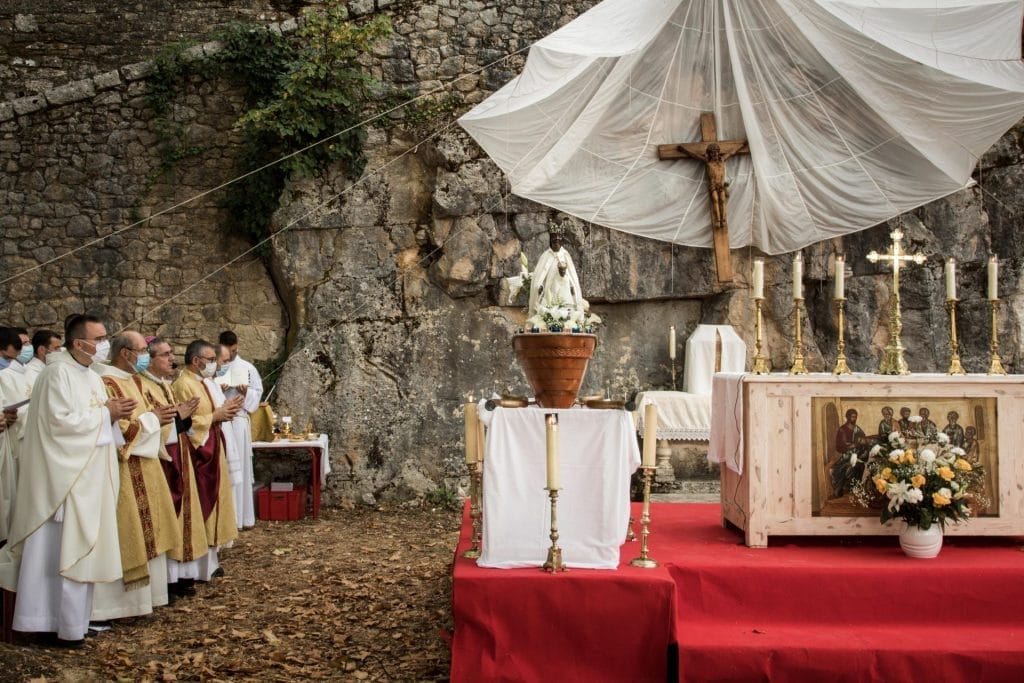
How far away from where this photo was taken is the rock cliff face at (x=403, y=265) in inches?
421

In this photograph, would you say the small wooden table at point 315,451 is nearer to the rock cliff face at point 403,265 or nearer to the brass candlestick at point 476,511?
the rock cliff face at point 403,265

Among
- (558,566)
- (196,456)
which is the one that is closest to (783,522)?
(558,566)

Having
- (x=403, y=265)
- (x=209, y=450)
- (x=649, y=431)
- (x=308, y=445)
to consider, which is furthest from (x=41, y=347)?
(x=649, y=431)

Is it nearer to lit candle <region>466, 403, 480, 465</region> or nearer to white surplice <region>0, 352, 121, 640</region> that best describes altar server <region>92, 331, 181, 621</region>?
white surplice <region>0, 352, 121, 640</region>

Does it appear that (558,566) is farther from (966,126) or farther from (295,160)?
(295,160)

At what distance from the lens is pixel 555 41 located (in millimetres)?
8062

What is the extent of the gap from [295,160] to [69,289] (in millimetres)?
3274

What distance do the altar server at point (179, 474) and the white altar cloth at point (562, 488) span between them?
2738 mm

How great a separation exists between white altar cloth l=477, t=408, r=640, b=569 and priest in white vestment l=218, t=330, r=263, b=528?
15.9 feet

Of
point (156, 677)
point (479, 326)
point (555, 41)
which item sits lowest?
point (156, 677)

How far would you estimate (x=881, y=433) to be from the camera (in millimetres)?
5555

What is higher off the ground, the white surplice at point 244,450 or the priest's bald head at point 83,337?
the priest's bald head at point 83,337

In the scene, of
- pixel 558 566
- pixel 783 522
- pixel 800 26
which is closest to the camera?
pixel 558 566

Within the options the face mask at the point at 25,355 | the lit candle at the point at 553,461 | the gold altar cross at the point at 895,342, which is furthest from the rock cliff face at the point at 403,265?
the lit candle at the point at 553,461
